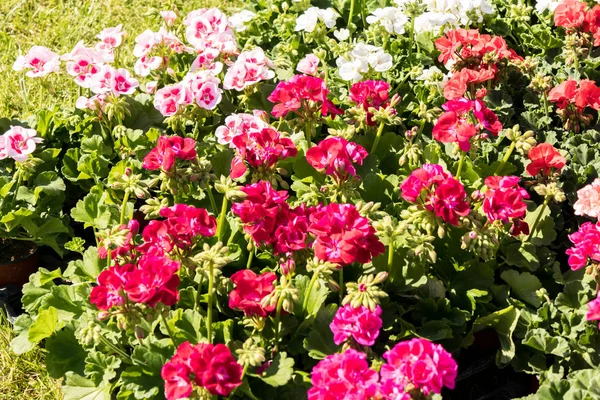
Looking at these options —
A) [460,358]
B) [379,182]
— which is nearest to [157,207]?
[379,182]

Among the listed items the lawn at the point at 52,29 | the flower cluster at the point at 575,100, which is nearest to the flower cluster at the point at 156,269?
the flower cluster at the point at 575,100

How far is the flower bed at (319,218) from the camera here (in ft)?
7.66

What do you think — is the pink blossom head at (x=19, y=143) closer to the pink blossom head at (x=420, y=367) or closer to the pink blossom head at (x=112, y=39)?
the pink blossom head at (x=112, y=39)

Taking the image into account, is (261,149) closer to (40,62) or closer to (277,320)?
(277,320)

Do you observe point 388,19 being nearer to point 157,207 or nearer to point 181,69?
point 181,69

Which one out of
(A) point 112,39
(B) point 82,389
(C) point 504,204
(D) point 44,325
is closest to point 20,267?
(D) point 44,325

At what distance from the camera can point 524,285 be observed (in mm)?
2891

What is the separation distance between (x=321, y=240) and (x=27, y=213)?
4.34 feet

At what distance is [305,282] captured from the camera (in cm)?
267

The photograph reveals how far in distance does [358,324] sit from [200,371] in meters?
0.44

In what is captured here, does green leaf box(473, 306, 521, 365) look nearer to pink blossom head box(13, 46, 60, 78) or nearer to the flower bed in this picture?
the flower bed

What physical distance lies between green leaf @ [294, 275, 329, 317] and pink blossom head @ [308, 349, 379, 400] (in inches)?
20.9

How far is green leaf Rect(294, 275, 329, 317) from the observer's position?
2.62 m

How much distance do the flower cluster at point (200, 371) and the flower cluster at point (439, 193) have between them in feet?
2.58
